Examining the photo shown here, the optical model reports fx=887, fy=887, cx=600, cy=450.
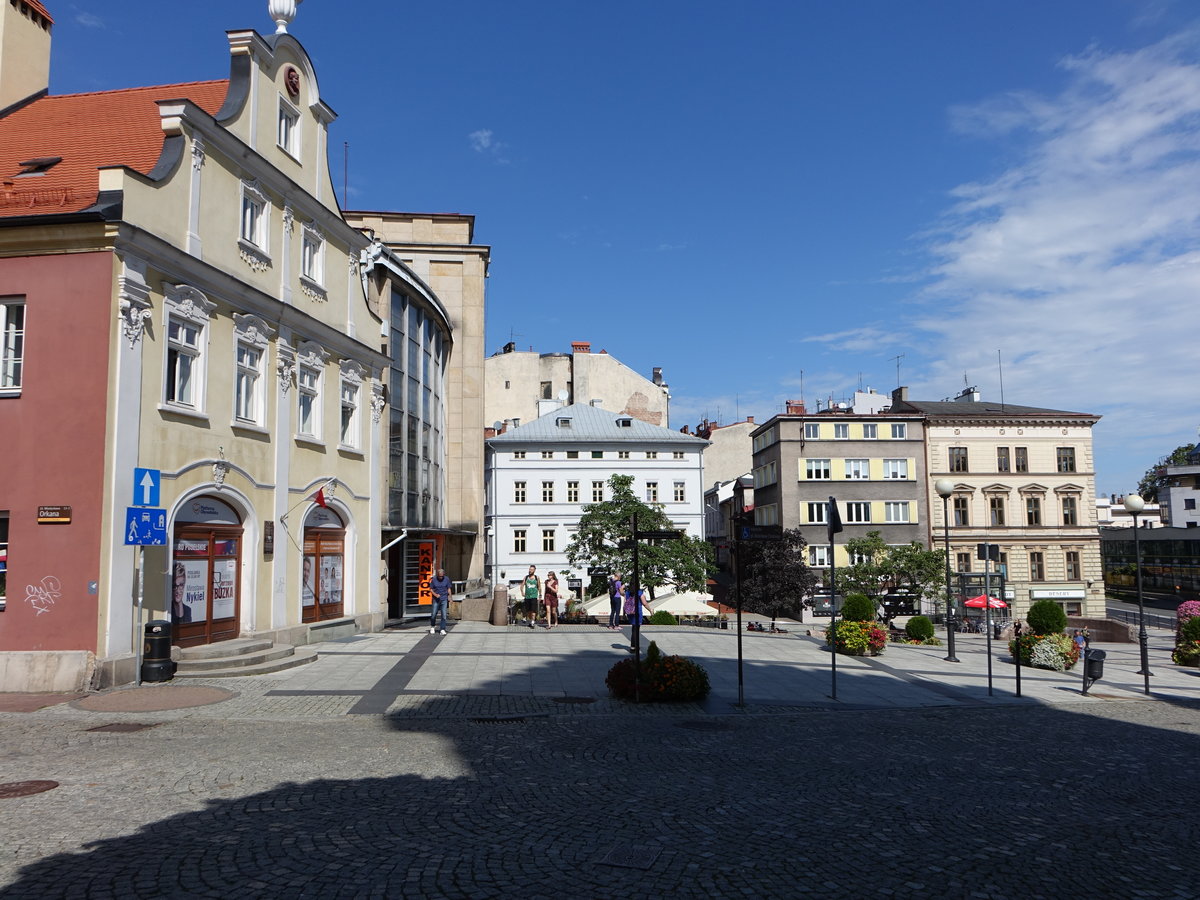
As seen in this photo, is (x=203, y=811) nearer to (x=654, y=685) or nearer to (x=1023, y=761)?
(x=654, y=685)

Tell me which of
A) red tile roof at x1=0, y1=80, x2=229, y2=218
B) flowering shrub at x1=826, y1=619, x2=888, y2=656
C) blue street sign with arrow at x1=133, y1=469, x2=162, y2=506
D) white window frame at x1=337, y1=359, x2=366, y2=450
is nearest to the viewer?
blue street sign with arrow at x1=133, y1=469, x2=162, y2=506

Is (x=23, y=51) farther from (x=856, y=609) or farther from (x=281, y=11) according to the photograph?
(x=856, y=609)

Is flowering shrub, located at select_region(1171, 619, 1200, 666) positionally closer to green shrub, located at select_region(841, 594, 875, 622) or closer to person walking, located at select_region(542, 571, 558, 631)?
green shrub, located at select_region(841, 594, 875, 622)

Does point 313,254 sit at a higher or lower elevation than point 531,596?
higher

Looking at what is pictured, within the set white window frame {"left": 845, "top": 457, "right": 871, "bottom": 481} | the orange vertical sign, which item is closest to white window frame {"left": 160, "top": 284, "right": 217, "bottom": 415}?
the orange vertical sign

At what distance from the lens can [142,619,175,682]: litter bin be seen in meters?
15.5

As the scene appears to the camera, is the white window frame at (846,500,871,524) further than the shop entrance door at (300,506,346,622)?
Yes

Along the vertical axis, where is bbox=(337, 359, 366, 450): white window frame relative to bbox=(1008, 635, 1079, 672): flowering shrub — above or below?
above

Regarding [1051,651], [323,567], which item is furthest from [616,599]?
[1051,651]

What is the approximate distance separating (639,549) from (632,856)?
38.6 metres

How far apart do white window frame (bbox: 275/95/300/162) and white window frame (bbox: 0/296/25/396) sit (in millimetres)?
7881

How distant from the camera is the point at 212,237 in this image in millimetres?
18453

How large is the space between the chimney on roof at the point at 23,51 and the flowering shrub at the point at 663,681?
2096 cm

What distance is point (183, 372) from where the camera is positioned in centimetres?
1778
